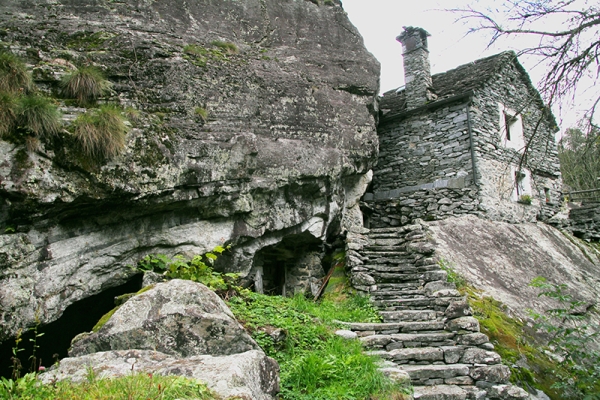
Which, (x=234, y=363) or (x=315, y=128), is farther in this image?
(x=315, y=128)

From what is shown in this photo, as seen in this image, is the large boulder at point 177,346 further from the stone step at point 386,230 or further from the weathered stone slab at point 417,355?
the stone step at point 386,230

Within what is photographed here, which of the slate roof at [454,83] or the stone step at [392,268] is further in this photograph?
the slate roof at [454,83]

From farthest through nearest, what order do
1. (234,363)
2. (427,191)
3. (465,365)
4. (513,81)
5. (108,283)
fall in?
(513,81), (427,191), (108,283), (465,365), (234,363)

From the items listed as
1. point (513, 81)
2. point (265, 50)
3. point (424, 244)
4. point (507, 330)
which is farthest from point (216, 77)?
point (513, 81)

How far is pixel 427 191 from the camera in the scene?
12.4 metres

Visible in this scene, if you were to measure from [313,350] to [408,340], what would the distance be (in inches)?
65.1

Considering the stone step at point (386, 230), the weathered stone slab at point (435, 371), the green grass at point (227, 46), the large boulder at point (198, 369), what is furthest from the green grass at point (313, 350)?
the green grass at point (227, 46)

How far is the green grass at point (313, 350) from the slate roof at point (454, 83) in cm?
815

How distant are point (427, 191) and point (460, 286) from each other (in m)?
4.58

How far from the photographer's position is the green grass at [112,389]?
2748 mm

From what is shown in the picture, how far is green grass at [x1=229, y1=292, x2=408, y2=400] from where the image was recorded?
15.5ft

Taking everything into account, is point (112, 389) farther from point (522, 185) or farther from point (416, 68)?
point (522, 185)

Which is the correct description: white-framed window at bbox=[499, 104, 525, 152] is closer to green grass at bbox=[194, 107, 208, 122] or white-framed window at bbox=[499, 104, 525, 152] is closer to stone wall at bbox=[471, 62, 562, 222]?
stone wall at bbox=[471, 62, 562, 222]

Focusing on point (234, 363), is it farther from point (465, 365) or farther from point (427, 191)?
point (427, 191)
